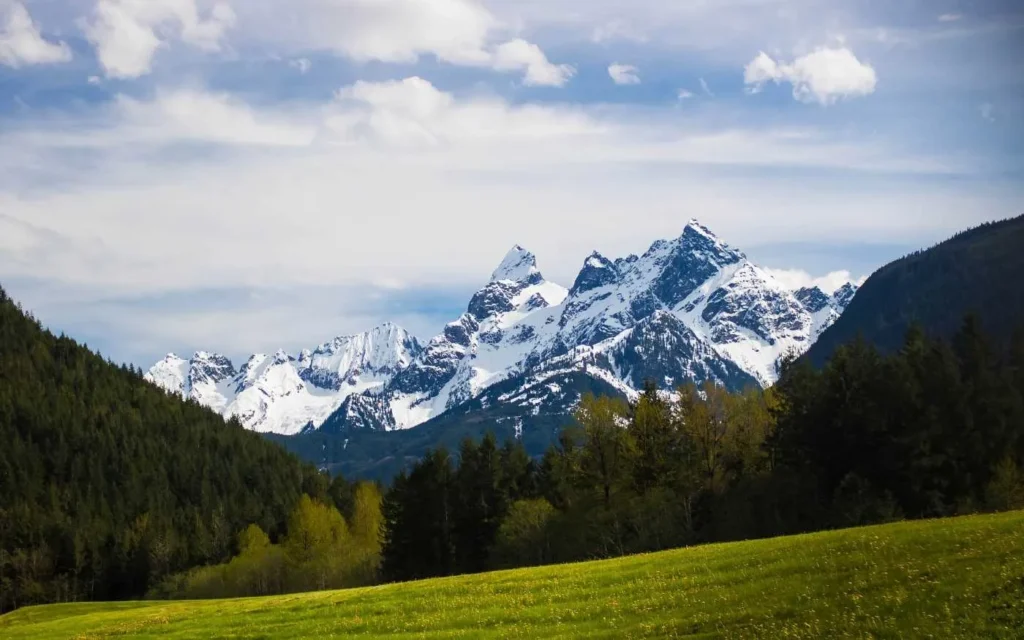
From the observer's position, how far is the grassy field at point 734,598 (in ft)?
98.4

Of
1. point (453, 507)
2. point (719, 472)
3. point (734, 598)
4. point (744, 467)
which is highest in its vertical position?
point (744, 467)

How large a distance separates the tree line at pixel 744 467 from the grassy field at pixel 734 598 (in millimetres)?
35997

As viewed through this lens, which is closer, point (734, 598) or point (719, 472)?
point (734, 598)

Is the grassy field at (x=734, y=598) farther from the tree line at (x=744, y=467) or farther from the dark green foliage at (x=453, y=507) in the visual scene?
the dark green foliage at (x=453, y=507)

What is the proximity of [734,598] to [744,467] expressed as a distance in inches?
2815

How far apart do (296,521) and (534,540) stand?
7674 cm

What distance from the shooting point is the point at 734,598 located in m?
37.0

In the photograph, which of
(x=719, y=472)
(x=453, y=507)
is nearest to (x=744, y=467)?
(x=719, y=472)

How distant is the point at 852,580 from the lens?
35094 millimetres

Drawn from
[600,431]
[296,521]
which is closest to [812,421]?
[600,431]

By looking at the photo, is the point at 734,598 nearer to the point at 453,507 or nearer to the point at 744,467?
the point at 744,467

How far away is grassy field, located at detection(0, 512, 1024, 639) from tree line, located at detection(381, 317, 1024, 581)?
35997 mm

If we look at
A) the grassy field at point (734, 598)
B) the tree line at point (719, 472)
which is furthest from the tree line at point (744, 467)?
the grassy field at point (734, 598)

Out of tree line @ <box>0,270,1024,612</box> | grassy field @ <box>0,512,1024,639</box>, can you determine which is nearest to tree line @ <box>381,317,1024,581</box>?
tree line @ <box>0,270,1024,612</box>
